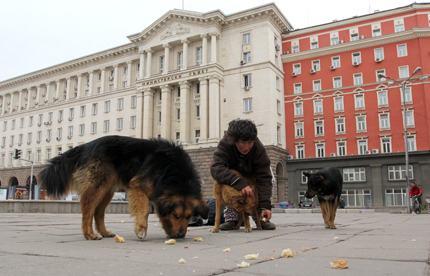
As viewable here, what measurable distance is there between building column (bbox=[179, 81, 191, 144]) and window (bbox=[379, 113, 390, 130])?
21.6m

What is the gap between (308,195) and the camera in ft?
22.6

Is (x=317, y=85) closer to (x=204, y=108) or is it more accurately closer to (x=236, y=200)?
(x=204, y=108)

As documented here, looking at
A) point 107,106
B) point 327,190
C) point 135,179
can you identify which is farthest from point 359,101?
point 135,179

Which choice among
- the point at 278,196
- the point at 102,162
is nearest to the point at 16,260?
the point at 102,162

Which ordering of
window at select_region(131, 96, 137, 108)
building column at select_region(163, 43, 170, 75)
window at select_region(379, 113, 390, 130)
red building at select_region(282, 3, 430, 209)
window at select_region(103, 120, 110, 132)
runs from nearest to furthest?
red building at select_region(282, 3, 430, 209) → window at select_region(379, 113, 390, 130) → building column at select_region(163, 43, 170, 75) → window at select_region(131, 96, 137, 108) → window at select_region(103, 120, 110, 132)

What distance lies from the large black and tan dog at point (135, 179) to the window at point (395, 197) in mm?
37374

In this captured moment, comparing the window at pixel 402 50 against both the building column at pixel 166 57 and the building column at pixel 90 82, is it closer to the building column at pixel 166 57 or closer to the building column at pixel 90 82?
the building column at pixel 166 57

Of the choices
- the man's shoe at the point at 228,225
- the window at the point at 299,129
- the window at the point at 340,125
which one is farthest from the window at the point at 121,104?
the man's shoe at the point at 228,225

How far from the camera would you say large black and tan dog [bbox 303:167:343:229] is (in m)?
6.69

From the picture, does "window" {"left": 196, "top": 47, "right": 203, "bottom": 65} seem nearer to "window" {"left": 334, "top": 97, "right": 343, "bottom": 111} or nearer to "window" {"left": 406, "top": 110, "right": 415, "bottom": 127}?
"window" {"left": 334, "top": 97, "right": 343, "bottom": 111}

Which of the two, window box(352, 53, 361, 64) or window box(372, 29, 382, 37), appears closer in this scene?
window box(372, 29, 382, 37)

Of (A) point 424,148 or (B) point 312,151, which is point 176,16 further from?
(A) point 424,148

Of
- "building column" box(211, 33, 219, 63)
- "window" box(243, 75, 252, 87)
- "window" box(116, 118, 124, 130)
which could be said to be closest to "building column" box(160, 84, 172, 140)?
"building column" box(211, 33, 219, 63)

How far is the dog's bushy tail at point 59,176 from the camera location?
192 inches
